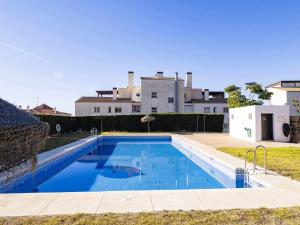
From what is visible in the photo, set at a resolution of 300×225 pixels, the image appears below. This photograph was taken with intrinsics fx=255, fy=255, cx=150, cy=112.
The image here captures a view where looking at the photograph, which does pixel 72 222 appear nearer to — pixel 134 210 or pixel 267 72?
pixel 134 210

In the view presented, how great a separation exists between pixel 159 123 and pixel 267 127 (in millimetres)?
14529

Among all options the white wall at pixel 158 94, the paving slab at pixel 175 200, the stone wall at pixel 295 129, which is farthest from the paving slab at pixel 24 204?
the white wall at pixel 158 94

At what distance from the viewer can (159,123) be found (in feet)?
105

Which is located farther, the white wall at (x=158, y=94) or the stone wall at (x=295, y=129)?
the white wall at (x=158, y=94)

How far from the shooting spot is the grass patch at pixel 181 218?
4.68 meters

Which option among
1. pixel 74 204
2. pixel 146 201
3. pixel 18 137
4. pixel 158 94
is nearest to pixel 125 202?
pixel 146 201

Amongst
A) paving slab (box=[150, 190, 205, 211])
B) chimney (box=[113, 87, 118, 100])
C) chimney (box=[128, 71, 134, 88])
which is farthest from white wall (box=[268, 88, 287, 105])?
paving slab (box=[150, 190, 205, 211])

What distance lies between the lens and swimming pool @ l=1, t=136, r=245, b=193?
29.8 ft

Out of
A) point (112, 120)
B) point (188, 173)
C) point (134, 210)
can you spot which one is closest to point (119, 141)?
point (112, 120)

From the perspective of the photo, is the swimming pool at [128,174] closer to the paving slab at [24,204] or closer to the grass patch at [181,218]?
the paving slab at [24,204]

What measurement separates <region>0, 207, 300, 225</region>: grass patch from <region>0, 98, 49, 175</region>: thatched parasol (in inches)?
112

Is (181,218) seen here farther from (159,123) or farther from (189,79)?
(189,79)

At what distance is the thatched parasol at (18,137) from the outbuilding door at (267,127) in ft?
65.0

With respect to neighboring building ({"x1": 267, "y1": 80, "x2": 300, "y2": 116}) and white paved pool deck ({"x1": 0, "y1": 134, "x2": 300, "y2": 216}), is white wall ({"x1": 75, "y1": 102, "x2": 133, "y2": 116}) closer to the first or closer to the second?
neighboring building ({"x1": 267, "y1": 80, "x2": 300, "y2": 116})
